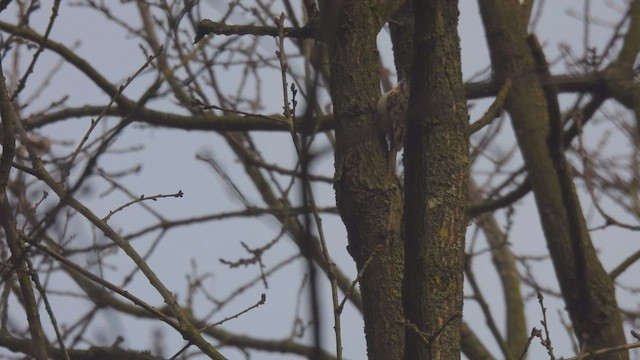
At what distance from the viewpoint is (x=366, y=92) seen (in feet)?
9.79

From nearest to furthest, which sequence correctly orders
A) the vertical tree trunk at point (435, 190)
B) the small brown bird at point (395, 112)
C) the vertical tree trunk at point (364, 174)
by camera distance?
the vertical tree trunk at point (435, 190) < the vertical tree trunk at point (364, 174) < the small brown bird at point (395, 112)

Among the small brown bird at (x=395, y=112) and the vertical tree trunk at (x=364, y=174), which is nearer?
the vertical tree trunk at (x=364, y=174)

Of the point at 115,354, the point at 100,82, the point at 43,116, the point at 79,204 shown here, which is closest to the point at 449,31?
the point at 79,204

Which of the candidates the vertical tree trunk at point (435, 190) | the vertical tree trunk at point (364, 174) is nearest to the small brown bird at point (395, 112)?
the vertical tree trunk at point (364, 174)

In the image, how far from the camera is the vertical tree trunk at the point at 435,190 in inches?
100

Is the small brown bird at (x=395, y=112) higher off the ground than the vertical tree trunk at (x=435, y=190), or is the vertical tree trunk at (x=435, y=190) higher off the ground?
the small brown bird at (x=395, y=112)

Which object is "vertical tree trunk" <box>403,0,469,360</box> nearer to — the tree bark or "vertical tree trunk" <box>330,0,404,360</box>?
"vertical tree trunk" <box>330,0,404,360</box>

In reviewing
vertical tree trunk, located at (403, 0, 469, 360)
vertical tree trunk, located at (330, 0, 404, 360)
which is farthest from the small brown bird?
vertical tree trunk, located at (403, 0, 469, 360)

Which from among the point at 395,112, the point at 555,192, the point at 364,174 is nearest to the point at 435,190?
the point at 364,174

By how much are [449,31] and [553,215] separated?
199 cm

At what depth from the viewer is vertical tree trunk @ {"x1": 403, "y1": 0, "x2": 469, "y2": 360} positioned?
254cm

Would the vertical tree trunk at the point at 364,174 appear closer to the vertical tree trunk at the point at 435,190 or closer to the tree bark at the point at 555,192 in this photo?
the vertical tree trunk at the point at 435,190

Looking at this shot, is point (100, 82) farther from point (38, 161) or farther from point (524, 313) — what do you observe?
point (524, 313)

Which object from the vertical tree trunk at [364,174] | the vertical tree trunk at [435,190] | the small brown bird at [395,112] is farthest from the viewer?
the small brown bird at [395,112]
